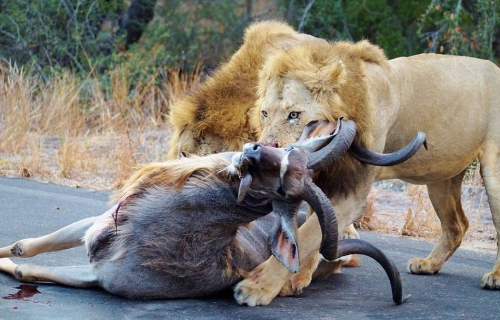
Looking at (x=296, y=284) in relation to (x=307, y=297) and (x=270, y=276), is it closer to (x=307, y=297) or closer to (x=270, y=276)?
(x=307, y=297)

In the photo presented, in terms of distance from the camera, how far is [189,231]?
457 centimetres

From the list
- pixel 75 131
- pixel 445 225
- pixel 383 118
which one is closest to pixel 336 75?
pixel 383 118

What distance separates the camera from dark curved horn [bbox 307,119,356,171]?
429cm

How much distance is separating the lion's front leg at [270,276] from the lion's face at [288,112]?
1.62 ft

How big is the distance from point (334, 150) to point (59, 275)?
159 cm

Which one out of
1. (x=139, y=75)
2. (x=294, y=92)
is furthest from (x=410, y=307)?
(x=139, y=75)

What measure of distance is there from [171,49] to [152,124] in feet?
12.6

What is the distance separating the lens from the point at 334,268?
569 centimetres

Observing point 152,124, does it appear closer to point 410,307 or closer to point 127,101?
point 127,101

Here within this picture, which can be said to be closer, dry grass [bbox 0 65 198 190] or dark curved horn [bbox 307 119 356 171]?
dark curved horn [bbox 307 119 356 171]

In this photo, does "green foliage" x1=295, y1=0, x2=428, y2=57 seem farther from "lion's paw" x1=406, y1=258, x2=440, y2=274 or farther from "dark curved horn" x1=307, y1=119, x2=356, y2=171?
"dark curved horn" x1=307, y1=119, x2=356, y2=171

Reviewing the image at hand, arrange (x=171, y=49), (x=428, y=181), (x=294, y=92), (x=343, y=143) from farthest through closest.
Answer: (x=171, y=49) → (x=428, y=181) → (x=294, y=92) → (x=343, y=143)

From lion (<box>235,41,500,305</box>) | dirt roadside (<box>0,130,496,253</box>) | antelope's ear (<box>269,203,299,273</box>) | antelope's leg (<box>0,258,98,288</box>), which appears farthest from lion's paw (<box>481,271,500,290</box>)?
antelope's leg (<box>0,258,98,288</box>)

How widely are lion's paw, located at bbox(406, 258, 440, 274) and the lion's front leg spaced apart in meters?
1.33
